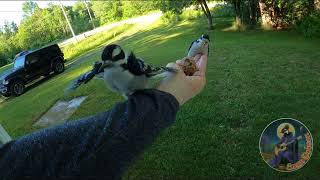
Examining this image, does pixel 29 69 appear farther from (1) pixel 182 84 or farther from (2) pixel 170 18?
(2) pixel 170 18

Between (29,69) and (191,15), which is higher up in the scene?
(29,69)

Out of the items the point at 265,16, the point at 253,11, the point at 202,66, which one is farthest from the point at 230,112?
the point at 253,11

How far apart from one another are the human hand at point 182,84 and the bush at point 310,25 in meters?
16.1

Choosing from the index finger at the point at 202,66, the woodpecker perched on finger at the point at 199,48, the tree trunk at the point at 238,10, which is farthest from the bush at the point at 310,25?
the index finger at the point at 202,66

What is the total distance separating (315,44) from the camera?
48.5 ft

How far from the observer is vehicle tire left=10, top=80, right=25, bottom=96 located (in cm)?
1698

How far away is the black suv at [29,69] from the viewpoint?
1697 cm

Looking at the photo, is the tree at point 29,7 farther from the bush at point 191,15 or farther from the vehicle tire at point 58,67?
the vehicle tire at point 58,67

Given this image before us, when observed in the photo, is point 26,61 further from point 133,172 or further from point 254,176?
point 254,176

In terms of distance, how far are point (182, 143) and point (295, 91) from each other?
3.20 meters

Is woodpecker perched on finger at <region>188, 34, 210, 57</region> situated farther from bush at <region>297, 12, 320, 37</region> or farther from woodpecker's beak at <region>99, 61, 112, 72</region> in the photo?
bush at <region>297, 12, 320, 37</region>

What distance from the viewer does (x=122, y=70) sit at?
165 cm

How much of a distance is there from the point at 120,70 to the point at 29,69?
17413 mm

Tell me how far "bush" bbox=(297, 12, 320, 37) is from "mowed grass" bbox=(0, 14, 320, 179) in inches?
97.2
